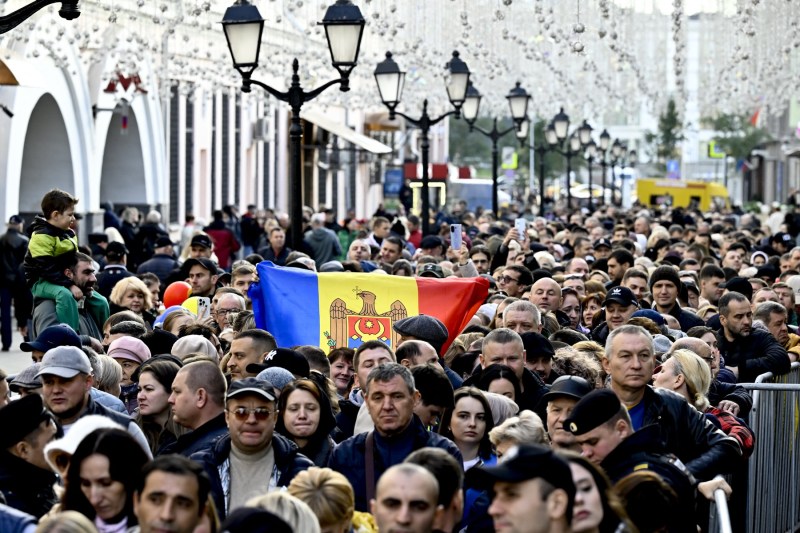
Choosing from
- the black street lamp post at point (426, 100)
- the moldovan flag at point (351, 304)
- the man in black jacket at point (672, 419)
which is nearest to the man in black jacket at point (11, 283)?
the black street lamp post at point (426, 100)

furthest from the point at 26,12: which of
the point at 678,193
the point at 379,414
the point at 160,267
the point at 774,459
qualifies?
the point at 678,193

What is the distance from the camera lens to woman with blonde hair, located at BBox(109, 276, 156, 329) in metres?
14.8

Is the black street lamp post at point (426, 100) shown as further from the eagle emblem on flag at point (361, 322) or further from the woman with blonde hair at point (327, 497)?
the woman with blonde hair at point (327, 497)

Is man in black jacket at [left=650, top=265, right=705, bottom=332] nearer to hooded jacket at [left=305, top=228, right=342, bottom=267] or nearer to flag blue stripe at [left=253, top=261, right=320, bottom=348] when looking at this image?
A: flag blue stripe at [left=253, top=261, right=320, bottom=348]

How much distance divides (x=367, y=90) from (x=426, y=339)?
1458 inches

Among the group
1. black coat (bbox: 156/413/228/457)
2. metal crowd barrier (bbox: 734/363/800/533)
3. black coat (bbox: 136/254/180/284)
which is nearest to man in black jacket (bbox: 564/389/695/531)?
black coat (bbox: 156/413/228/457)

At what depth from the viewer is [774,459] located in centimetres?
1170

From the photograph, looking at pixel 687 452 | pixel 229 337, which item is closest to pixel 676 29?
pixel 229 337

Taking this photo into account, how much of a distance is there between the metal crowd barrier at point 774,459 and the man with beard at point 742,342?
0.22m

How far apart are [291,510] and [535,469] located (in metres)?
0.96

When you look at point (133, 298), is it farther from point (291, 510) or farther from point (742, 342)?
point (291, 510)

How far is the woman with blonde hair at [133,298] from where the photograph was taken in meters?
14.8

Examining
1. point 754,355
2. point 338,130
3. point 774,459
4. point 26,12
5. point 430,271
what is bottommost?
point 774,459

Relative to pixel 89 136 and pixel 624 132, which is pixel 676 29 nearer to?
pixel 89 136
